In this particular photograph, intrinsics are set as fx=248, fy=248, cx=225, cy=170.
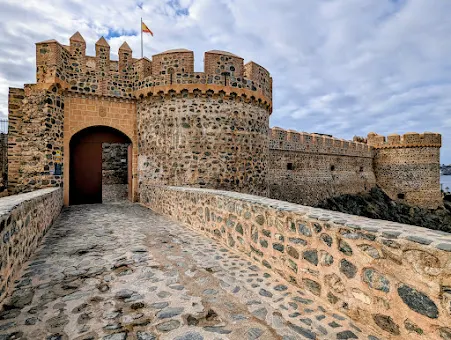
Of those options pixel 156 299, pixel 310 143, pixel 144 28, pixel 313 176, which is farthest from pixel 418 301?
pixel 313 176

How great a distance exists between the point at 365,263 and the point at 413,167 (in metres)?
26.4

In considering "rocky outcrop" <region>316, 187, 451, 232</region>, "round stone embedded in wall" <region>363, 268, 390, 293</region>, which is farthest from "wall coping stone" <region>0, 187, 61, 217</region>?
"rocky outcrop" <region>316, 187, 451, 232</region>

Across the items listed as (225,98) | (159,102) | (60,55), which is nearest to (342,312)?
(225,98)

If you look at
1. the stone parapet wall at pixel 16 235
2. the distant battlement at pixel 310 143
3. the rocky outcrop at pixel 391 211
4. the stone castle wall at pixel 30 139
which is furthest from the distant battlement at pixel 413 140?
the stone parapet wall at pixel 16 235

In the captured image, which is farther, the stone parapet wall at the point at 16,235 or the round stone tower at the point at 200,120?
the round stone tower at the point at 200,120

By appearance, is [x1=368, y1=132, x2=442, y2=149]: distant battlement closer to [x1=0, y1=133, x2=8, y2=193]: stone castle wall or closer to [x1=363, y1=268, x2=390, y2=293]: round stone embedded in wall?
[x1=363, y1=268, x2=390, y2=293]: round stone embedded in wall

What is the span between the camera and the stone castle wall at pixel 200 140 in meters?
9.18

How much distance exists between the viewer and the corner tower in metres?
22.8

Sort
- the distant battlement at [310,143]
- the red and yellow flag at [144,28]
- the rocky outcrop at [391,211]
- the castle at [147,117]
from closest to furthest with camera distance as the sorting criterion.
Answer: the castle at [147,117]
the red and yellow flag at [144,28]
the distant battlement at [310,143]
the rocky outcrop at [391,211]

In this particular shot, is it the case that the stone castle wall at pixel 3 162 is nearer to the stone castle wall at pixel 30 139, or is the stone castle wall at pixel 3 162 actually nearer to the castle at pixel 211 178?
the stone castle wall at pixel 30 139

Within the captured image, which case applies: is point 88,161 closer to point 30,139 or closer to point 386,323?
point 30,139

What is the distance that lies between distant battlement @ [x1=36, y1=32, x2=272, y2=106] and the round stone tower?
0.04m

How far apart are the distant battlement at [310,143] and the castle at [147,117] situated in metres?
5.90

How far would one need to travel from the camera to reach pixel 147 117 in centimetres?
988
